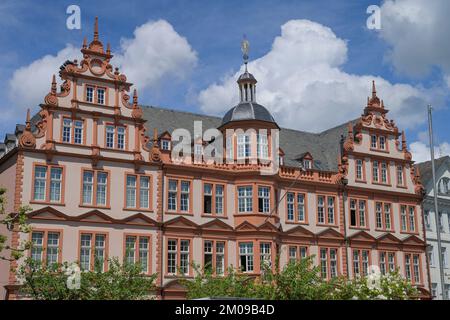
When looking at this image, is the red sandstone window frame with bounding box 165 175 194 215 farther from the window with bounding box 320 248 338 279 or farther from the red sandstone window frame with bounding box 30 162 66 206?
the window with bounding box 320 248 338 279

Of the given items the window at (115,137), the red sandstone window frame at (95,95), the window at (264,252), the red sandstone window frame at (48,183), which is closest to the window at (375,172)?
the window at (264,252)

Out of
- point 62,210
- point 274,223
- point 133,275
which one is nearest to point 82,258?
point 62,210

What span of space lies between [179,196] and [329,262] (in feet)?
44.6

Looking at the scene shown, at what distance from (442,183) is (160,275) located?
29993 mm

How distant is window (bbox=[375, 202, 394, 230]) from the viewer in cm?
5334

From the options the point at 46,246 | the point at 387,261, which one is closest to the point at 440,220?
the point at 387,261

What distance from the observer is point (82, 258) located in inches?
1569

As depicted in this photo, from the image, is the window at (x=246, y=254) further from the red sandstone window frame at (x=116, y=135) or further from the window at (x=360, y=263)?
the red sandstone window frame at (x=116, y=135)

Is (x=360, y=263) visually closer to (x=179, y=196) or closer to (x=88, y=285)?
(x=179, y=196)

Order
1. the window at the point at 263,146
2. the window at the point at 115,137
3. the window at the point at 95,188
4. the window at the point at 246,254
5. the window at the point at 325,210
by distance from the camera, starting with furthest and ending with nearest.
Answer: the window at the point at 325,210 → the window at the point at 263,146 → the window at the point at 246,254 → the window at the point at 115,137 → the window at the point at 95,188

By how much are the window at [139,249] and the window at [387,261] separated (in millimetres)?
20659

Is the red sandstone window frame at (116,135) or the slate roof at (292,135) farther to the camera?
the slate roof at (292,135)

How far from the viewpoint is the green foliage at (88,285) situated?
1217 inches
